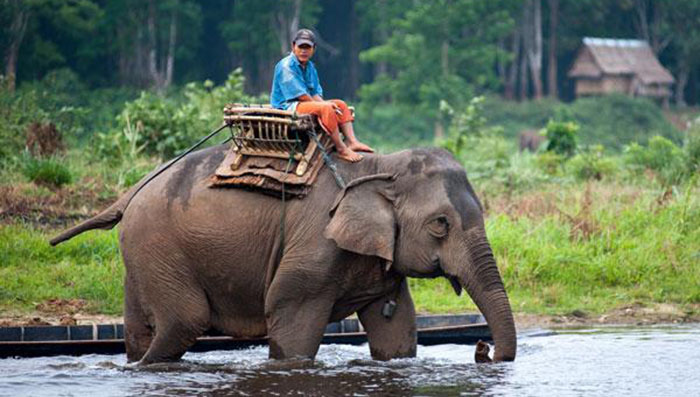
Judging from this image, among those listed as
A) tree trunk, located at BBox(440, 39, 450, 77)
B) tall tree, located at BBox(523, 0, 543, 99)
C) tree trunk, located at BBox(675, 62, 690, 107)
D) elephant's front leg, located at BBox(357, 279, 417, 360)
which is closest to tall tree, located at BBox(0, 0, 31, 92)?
tree trunk, located at BBox(440, 39, 450, 77)

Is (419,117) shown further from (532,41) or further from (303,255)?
(303,255)

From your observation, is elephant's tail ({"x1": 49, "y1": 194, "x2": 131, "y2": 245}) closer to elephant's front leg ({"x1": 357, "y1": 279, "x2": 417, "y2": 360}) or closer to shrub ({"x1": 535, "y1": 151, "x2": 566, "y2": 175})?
elephant's front leg ({"x1": 357, "y1": 279, "x2": 417, "y2": 360})

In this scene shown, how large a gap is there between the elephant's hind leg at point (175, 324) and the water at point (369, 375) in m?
0.11

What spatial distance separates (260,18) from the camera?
127 feet

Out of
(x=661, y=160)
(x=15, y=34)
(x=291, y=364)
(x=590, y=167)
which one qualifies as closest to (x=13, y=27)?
(x=15, y=34)

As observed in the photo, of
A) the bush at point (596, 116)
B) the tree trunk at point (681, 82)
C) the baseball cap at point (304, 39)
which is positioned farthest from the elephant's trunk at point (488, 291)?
the tree trunk at point (681, 82)

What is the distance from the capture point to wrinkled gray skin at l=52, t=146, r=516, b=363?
905cm

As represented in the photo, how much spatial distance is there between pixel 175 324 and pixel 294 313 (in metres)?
0.90

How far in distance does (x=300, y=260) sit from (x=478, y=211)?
4.21 ft

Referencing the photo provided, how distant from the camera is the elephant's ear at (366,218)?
8.98 metres

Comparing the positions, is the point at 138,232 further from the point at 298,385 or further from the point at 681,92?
the point at 681,92

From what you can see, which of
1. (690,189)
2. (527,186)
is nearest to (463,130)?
(527,186)

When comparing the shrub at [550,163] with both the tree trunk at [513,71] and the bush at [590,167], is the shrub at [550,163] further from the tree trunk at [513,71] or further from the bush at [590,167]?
the tree trunk at [513,71]

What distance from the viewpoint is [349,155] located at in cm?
944
